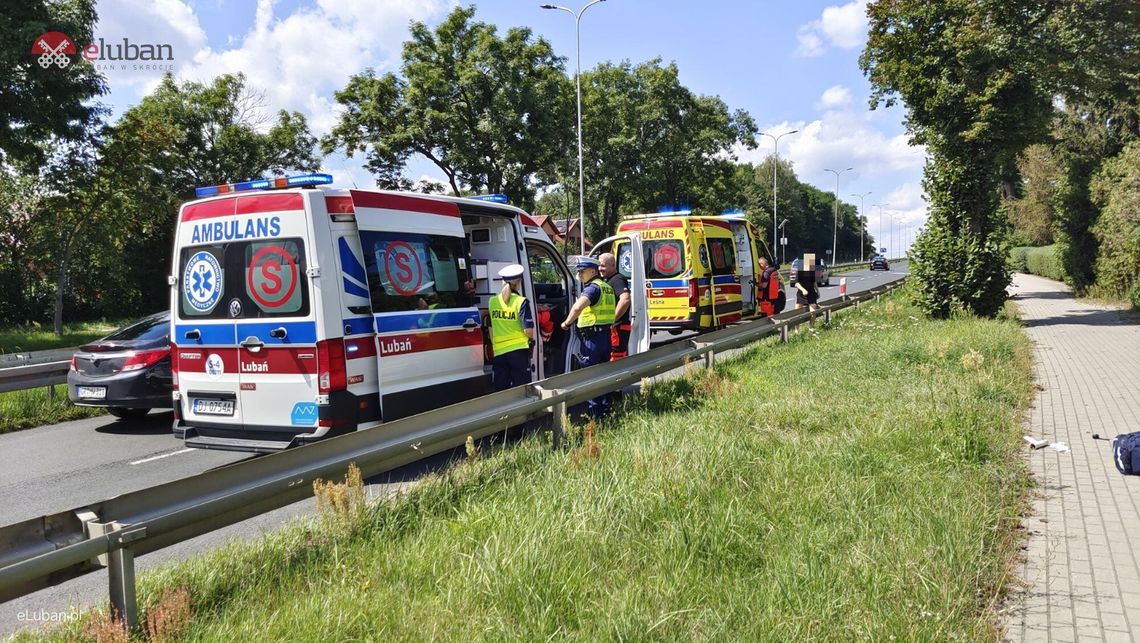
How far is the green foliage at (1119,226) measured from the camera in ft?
59.0

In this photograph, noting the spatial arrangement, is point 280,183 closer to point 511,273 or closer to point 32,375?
point 511,273

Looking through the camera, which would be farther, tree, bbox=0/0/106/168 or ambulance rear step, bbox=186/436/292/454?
tree, bbox=0/0/106/168

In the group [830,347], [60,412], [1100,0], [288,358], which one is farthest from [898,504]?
[1100,0]

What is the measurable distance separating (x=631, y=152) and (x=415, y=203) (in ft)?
117

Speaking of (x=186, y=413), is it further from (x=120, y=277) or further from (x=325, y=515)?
(x=120, y=277)

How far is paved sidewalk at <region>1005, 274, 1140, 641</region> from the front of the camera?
3.38 m

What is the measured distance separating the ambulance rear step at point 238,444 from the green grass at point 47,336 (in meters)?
14.6

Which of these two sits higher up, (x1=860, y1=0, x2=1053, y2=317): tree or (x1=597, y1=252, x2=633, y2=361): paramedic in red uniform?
(x1=860, y1=0, x2=1053, y2=317): tree

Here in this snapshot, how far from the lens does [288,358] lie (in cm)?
572

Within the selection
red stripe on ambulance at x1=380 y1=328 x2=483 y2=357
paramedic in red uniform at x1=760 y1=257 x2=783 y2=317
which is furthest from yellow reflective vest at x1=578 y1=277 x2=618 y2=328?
paramedic in red uniform at x1=760 y1=257 x2=783 y2=317

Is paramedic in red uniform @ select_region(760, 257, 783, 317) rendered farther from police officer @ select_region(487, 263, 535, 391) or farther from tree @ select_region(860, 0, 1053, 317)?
police officer @ select_region(487, 263, 535, 391)

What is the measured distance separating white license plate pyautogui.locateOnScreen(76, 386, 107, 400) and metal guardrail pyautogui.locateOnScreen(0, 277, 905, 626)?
551cm

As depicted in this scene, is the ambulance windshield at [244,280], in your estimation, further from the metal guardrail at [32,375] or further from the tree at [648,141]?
the tree at [648,141]

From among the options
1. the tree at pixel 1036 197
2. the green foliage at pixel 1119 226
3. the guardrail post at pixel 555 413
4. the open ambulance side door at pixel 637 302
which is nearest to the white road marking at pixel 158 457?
the guardrail post at pixel 555 413
